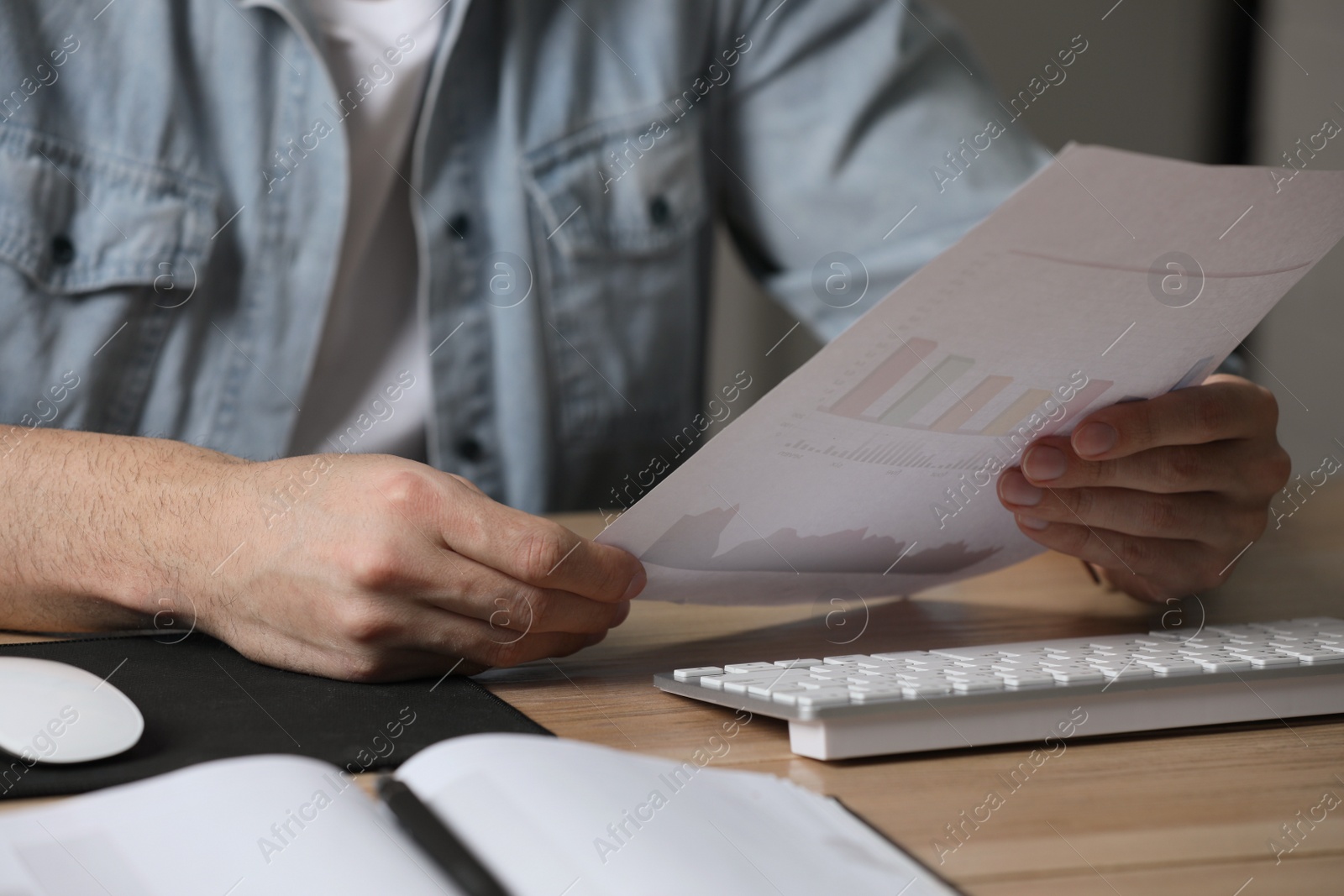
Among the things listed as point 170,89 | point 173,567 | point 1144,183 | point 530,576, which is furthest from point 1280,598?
point 170,89

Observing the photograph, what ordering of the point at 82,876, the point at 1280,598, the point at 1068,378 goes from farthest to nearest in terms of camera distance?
the point at 1280,598, the point at 1068,378, the point at 82,876

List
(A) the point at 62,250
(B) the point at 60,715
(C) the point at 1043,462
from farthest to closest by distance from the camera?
1. (A) the point at 62,250
2. (C) the point at 1043,462
3. (B) the point at 60,715

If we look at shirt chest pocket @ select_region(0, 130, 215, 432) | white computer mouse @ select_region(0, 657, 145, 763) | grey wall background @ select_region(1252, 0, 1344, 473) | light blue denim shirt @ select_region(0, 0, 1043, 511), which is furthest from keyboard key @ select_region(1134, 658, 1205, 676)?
grey wall background @ select_region(1252, 0, 1344, 473)

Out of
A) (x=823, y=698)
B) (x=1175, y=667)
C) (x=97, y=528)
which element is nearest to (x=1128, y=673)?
(x=1175, y=667)

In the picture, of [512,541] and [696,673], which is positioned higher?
[512,541]

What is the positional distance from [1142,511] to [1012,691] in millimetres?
288

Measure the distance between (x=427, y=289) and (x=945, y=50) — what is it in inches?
27.8

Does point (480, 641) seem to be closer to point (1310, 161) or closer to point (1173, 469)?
point (1173, 469)

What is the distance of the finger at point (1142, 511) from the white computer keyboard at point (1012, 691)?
0.11 metres

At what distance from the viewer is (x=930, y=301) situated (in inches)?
19.1

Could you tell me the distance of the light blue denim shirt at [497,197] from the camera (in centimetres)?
107

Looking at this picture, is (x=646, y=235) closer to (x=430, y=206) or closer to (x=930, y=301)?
(x=430, y=206)

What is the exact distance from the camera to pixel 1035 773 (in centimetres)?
45

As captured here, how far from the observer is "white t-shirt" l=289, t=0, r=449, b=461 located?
1.16 meters
